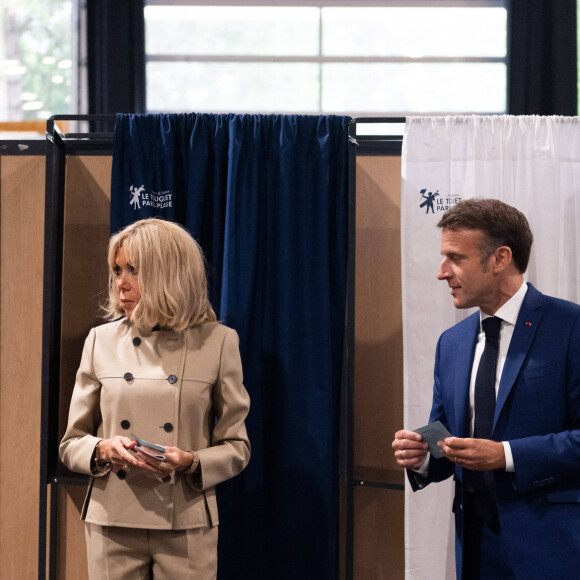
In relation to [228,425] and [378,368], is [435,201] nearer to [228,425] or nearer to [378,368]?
[378,368]

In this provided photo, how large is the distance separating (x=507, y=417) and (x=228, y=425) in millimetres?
906

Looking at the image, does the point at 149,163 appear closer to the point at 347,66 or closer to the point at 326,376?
the point at 326,376

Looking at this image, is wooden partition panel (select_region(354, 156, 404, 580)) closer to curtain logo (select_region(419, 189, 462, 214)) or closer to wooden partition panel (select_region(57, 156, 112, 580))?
curtain logo (select_region(419, 189, 462, 214))

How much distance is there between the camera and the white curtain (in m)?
3.07

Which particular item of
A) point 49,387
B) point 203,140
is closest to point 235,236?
point 203,140

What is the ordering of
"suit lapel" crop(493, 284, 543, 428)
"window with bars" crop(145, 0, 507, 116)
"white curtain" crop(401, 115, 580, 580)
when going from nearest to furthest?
"suit lapel" crop(493, 284, 543, 428) < "white curtain" crop(401, 115, 580, 580) < "window with bars" crop(145, 0, 507, 116)

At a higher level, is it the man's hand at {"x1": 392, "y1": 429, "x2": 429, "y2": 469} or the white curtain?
the white curtain

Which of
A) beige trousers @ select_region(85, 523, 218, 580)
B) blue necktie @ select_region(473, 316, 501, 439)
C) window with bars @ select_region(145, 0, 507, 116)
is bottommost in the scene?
beige trousers @ select_region(85, 523, 218, 580)

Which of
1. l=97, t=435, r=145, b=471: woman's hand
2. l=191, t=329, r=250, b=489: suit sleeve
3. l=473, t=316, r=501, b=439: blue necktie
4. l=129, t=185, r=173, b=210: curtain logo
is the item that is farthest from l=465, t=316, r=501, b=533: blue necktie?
l=129, t=185, r=173, b=210: curtain logo

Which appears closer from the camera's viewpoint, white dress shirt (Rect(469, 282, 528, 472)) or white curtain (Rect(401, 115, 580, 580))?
white dress shirt (Rect(469, 282, 528, 472))

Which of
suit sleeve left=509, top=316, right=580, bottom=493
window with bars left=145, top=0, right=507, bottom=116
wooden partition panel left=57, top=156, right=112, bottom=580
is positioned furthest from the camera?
window with bars left=145, top=0, right=507, bottom=116

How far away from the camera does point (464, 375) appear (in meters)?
2.36

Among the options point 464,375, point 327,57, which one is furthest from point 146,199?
point 327,57

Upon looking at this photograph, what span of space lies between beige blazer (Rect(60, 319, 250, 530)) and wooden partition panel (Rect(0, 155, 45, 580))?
913 millimetres
